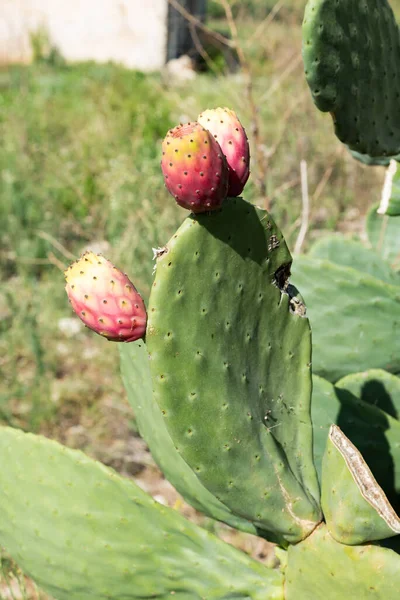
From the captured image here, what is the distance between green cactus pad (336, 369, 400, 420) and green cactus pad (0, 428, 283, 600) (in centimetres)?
50

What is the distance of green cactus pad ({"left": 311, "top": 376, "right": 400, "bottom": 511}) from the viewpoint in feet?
4.67

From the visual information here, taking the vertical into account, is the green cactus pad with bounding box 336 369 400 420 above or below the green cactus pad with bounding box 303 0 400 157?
below

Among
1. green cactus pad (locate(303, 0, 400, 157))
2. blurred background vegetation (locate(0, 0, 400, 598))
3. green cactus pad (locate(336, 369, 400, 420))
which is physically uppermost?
green cactus pad (locate(303, 0, 400, 157))

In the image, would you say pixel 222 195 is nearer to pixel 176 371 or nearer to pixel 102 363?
pixel 176 371

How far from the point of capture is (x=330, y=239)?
6.82 ft

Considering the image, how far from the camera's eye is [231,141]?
993mm

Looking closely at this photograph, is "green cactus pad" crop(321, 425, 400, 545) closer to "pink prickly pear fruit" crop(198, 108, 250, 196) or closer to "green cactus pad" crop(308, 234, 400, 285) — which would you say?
"pink prickly pear fruit" crop(198, 108, 250, 196)

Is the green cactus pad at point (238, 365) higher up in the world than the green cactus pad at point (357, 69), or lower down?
lower down

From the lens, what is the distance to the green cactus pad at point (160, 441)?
1.36 m

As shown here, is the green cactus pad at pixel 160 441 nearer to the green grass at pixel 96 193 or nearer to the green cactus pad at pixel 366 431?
the green cactus pad at pixel 366 431

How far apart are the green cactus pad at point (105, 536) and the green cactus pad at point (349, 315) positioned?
67cm

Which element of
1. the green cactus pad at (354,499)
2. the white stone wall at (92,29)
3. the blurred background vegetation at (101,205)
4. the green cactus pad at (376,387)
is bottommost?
the white stone wall at (92,29)

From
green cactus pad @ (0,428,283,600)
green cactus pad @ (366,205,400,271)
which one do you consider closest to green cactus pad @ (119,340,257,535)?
green cactus pad @ (0,428,283,600)

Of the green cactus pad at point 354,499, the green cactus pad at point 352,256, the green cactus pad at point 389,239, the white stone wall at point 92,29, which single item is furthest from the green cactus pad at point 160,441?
the white stone wall at point 92,29
